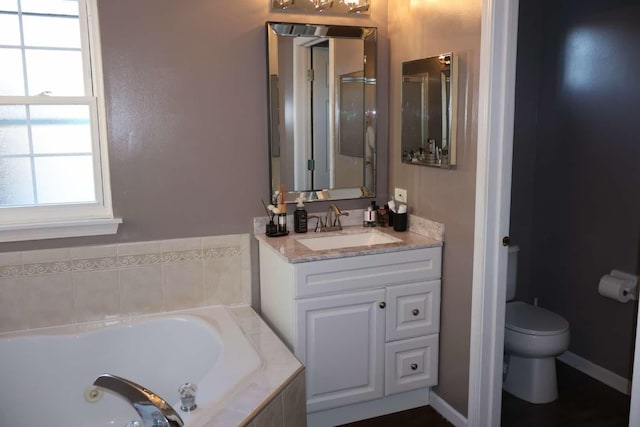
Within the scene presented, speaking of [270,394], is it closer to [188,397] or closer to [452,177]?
[188,397]

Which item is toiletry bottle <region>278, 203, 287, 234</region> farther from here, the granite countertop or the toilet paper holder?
the toilet paper holder

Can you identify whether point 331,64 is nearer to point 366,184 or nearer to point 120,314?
point 366,184

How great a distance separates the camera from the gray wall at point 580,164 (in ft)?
9.97

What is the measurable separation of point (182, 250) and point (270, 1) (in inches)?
52.5

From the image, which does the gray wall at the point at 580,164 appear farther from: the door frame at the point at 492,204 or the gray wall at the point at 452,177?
the door frame at the point at 492,204

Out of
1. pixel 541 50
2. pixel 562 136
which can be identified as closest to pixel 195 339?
pixel 562 136

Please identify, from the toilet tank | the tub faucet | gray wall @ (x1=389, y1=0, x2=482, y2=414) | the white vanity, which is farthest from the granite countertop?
the tub faucet

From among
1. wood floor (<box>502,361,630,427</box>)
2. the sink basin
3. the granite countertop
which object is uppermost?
the granite countertop

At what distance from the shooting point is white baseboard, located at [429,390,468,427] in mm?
2746

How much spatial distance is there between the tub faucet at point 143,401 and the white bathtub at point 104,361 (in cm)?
79

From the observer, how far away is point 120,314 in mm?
2814

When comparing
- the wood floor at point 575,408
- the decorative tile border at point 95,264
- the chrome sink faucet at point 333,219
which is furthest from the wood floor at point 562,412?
the decorative tile border at point 95,264

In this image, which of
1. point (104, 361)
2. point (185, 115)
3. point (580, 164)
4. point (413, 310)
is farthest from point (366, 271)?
point (580, 164)

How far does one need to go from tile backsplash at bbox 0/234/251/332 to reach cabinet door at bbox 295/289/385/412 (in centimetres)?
58
